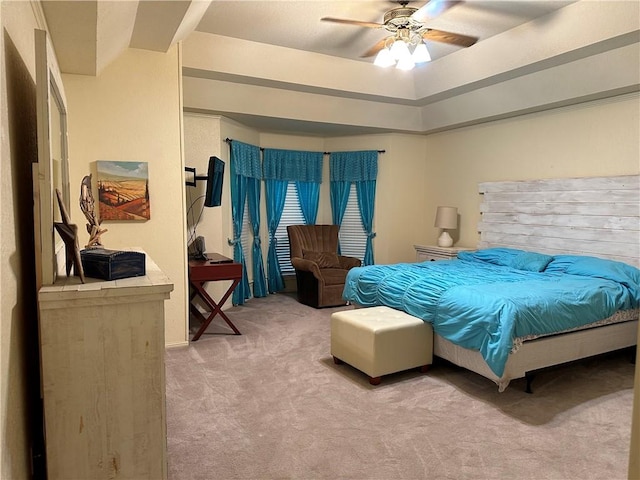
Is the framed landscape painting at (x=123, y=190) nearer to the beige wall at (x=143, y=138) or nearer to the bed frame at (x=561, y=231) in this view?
the beige wall at (x=143, y=138)

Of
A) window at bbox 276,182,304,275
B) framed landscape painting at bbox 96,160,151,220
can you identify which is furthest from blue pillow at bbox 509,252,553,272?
framed landscape painting at bbox 96,160,151,220

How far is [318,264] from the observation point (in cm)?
587

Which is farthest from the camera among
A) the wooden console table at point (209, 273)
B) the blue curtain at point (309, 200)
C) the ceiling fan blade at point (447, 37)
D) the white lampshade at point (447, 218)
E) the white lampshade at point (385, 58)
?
the blue curtain at point (309, 200)

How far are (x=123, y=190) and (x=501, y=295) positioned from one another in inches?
121

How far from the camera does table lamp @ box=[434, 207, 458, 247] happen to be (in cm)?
565

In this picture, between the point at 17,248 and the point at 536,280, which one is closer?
the point at 17,248

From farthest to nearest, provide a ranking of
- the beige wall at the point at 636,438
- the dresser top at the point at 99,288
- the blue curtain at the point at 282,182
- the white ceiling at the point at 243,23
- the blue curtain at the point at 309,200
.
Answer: the blue curtain at the point at 309,200 < the blue curtain at the point at 282,182 < the white ceiling at the point at 243,23 < the dresser top at the point at 99,288 < the beige wall at the point at 636,438

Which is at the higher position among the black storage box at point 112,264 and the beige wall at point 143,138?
the beige wall at point 143,138

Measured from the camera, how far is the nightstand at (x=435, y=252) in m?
5.49

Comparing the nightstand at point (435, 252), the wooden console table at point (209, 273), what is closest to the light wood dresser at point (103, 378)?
the wooden console table at point (209, 273)

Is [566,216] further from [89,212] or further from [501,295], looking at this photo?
[89,212]

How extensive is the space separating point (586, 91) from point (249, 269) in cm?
439

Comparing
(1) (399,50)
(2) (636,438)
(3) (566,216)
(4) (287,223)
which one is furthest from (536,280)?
(4) (287,223)

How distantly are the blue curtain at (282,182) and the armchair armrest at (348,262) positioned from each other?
0.90 metres
